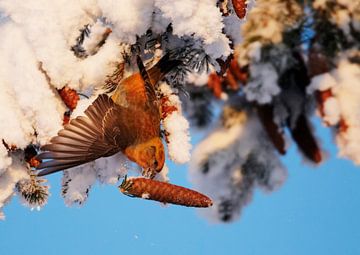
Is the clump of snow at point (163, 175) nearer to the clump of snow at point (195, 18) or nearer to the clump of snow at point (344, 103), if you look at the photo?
the clump of snow at point (195, 18)

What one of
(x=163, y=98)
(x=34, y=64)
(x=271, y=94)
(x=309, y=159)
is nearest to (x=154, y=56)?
(x=163, y=98)

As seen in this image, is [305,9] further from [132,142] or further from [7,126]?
[7,126]

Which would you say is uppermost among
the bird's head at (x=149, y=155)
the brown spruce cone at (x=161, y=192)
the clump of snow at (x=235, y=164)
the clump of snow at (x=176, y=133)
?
the clump of snow at (x=235, y=164)

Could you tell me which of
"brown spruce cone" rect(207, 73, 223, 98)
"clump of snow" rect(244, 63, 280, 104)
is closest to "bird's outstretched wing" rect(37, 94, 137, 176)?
"clump of snow" rect(244, 63, 280, 104)

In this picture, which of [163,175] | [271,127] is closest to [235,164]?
[271,127]

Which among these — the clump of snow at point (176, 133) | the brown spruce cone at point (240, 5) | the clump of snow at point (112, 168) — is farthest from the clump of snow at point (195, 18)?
the clump of snow at point (112, 168)

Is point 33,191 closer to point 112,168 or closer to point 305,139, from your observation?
point 112,168
